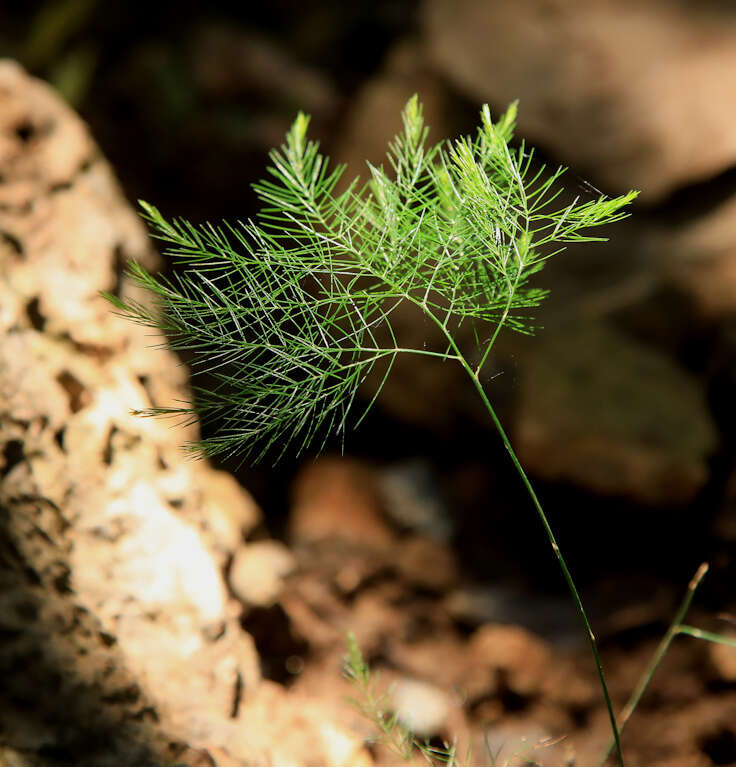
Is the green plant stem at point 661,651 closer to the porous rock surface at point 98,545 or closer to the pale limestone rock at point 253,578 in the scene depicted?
the porous rock surface at point 98,545

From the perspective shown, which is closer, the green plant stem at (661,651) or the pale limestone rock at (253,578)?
the green plant stem at (661,651)

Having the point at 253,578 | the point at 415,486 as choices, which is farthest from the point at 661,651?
the point at 415,486

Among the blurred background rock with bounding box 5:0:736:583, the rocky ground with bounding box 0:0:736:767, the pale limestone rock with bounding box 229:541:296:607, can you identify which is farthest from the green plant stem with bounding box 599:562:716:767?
the pale limestone rock with bounding box 229:541:296:607

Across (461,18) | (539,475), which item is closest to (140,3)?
(461,18)

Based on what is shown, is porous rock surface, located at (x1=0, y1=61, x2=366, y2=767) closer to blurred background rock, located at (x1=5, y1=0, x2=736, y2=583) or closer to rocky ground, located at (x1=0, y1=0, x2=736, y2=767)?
rocky ground, located at (x1=0, y1=0, x2=736, y2=767)

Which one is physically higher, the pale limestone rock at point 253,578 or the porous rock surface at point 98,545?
the porous rock surface at point 98,545

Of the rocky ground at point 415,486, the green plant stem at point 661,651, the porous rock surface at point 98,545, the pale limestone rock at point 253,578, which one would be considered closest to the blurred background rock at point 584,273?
the rocky ground at point 415,486

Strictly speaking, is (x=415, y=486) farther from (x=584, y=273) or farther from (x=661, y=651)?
(x=661, y=651)

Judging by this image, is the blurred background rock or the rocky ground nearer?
the rocky ground
